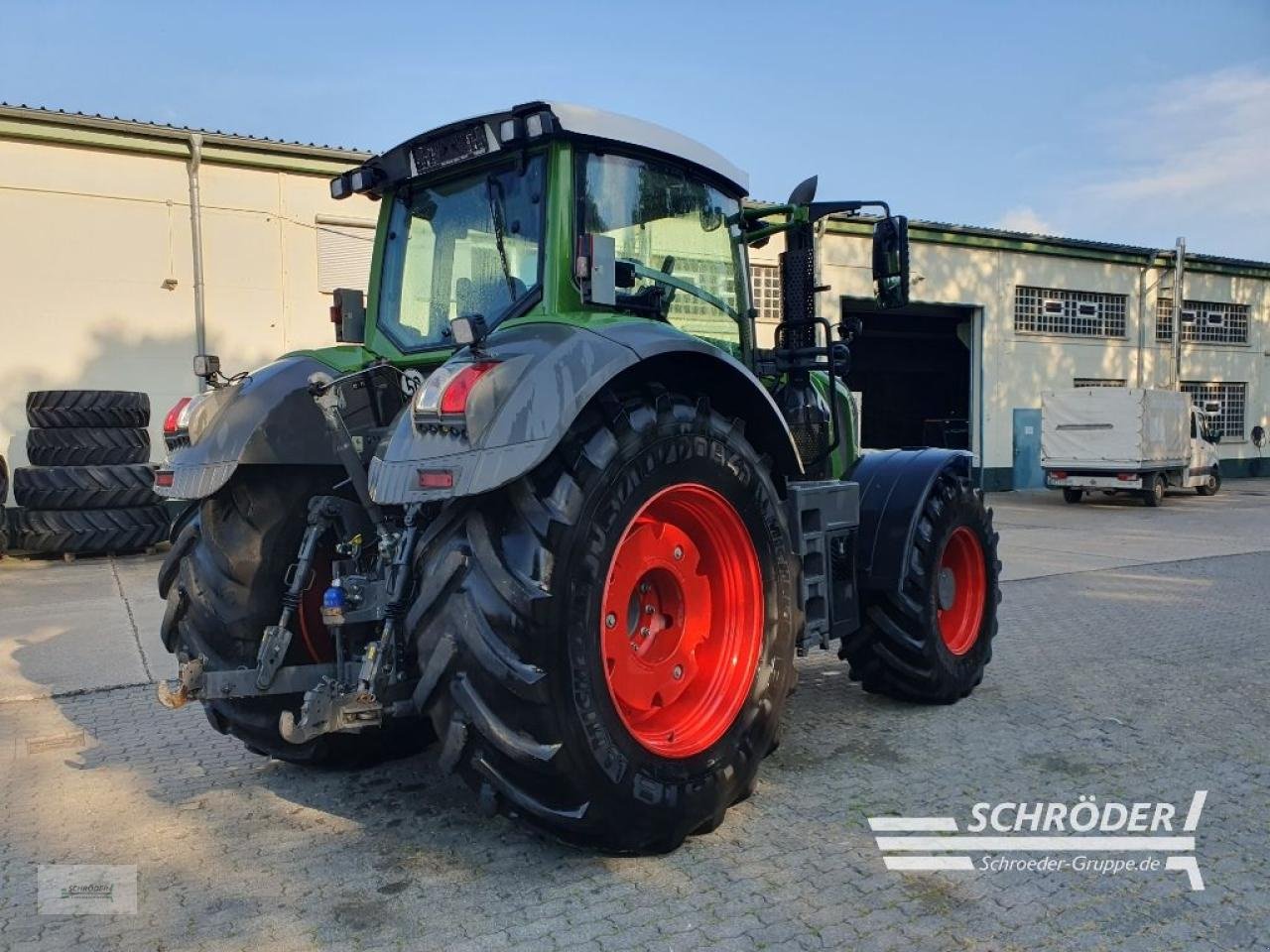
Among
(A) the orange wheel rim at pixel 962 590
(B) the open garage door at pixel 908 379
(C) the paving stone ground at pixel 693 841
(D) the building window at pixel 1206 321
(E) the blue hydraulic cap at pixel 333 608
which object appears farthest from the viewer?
(B) the open garage door at pixel 908 379

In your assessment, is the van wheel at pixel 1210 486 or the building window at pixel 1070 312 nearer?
the van wheel at pixel 1210 486

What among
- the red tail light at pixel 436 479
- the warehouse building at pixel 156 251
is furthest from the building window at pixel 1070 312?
the red tail light at pixel 436 479

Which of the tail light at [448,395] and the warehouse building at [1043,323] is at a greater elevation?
the warehouse building at [1043,323]

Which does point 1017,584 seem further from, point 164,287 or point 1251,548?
point 164,287

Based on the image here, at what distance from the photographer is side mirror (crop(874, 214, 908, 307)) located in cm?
463

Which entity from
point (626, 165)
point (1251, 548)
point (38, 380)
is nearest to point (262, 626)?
point (626, 165)

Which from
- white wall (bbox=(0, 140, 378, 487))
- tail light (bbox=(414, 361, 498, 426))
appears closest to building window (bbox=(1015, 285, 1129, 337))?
white wall (bbox=(0, 140, 378, 487))

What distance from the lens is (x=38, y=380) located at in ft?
43.5

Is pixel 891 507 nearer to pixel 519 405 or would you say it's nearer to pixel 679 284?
pixel 679 284

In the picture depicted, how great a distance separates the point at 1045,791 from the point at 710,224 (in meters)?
2.83

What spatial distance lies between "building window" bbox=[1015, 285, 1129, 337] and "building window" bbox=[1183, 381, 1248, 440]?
3.99 meters

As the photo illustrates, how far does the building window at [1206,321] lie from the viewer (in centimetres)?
2655

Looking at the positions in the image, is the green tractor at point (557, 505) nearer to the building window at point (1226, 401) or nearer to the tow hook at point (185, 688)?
the tow hook at point (185, 688)

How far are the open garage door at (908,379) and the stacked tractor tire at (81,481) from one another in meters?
19.9
